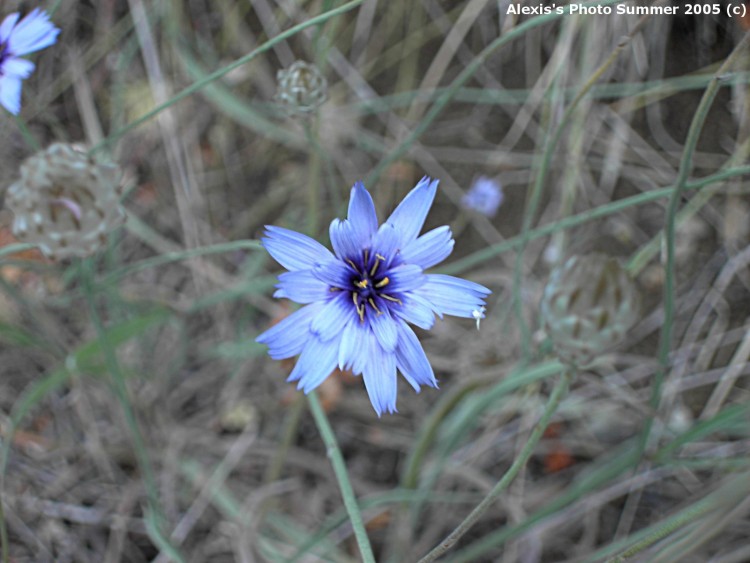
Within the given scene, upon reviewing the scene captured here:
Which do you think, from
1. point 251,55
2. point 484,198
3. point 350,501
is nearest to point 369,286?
point 350,501

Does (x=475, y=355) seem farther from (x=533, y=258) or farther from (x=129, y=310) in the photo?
(x=129, y=310)

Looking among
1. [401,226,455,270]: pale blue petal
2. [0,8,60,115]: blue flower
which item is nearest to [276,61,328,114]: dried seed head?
[0,8,60,115]: blue flower

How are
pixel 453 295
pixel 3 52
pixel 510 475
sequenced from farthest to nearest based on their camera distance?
pixel 3 52 < pixel 453 295 < pixel 510 475

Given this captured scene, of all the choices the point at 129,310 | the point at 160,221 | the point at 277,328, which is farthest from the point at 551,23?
the point at 277,328

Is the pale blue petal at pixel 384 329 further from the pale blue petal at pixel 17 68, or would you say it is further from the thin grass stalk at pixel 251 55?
the pale blue petal at pixel 17 68

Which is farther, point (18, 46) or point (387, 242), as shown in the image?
point (18, 46)

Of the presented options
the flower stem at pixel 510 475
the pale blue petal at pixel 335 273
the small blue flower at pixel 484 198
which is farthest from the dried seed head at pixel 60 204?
the small blue flower at pixel 484 198

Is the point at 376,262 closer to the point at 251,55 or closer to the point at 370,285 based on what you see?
the point at 370,285
